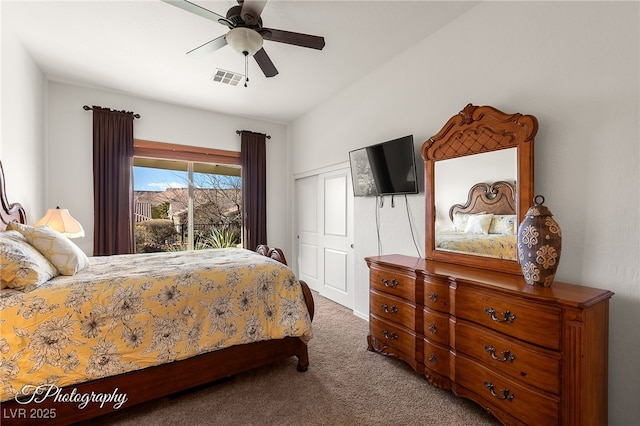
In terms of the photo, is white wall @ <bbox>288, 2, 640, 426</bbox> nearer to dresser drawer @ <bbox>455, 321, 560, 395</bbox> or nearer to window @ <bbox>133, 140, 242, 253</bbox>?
dresser drawer @ <bbox>455, 321, 560, 395</bbox>

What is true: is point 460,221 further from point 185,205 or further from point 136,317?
point 185,205

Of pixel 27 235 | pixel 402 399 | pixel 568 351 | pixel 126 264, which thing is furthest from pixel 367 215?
pixel 27 235

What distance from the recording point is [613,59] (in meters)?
1.59

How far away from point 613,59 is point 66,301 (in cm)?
343

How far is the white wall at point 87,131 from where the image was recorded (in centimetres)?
347

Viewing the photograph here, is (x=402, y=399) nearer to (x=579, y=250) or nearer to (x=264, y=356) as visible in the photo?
(x=264, y=356)

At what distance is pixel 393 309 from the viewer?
7.67 ft

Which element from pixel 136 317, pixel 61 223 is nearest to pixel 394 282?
pixel 136 317

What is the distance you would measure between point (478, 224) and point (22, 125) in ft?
14.1

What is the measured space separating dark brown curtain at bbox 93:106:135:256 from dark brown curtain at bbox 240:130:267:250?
159cm

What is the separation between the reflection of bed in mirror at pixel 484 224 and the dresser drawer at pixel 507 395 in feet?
2.58

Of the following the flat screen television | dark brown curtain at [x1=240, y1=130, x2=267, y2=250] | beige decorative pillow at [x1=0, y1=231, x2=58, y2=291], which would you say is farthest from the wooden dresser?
dark brown curtain at [x1=240, y1=130, x2=267, y2=250]

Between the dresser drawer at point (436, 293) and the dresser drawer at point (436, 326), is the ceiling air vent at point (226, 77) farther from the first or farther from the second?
the dresser drawer at point (436, 326)

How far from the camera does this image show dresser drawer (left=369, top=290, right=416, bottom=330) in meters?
2.18
